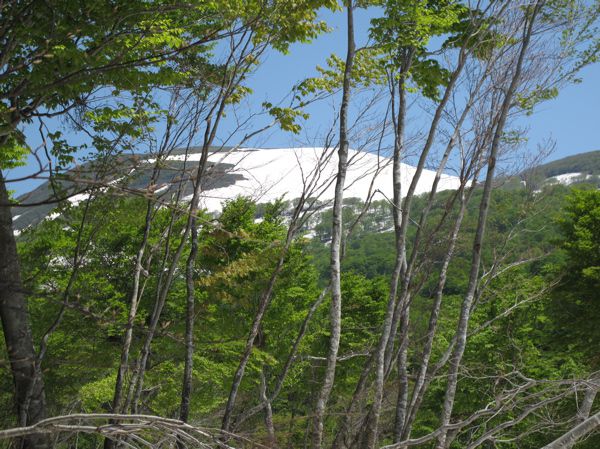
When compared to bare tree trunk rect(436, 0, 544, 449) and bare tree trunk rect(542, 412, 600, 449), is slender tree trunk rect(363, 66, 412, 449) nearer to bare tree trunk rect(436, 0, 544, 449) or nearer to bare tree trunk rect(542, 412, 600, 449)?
bare tree trunk rect(436, 0, 544, 449)

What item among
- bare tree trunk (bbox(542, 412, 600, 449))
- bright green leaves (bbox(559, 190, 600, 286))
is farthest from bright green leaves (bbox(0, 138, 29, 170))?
bright green leaves (bbox(559, 190, 600, 286))

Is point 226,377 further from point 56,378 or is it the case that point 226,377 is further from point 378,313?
point 378,313

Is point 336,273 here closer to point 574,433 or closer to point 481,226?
point 481,226

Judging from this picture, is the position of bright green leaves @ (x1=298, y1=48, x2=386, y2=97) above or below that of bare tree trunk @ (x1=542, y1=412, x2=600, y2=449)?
above

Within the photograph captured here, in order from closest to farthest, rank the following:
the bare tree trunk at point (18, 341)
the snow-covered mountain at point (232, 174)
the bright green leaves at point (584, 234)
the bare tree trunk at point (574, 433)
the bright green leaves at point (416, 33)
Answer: the bare tree trunk at point (574, 433) → the snow-covered mountain at point (232, 174) → the bare tree trunk at point (18, 341) → the bright green leaves at point (416, 33) → the bright green leaves at point (584, 234)

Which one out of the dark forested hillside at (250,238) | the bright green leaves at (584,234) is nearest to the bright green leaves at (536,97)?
the dark forested hillside at (250,238)

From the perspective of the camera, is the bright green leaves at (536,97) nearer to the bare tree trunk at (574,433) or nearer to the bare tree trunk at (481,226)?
the bare tree trunk at (481,226)

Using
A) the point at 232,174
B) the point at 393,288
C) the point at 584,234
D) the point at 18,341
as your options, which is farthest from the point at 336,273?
the point at 584,234

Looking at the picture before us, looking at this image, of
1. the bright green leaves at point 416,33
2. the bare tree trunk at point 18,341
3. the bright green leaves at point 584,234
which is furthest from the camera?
the bright green leaves at point 584,234

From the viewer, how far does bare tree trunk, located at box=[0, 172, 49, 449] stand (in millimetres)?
5969

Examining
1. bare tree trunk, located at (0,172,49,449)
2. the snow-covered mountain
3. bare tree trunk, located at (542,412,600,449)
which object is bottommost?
bare tree trunk, located at (542,412,600,449)

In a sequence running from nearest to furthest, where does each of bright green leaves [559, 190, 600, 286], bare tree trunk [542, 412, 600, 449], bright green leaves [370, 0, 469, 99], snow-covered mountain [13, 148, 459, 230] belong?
1. bare tree trunk [542, 412, 600, 449]
2. snow-covered mountain [13, 148, 459, 230]
3. bright green leaves [370, 0, 469, 99]
4. bright green leaves [559, 190, 600, 286]

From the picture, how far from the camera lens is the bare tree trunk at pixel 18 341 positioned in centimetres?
597

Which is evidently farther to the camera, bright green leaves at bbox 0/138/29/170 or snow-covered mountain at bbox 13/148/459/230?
bright green leaves at bbox 0/138/29/170
